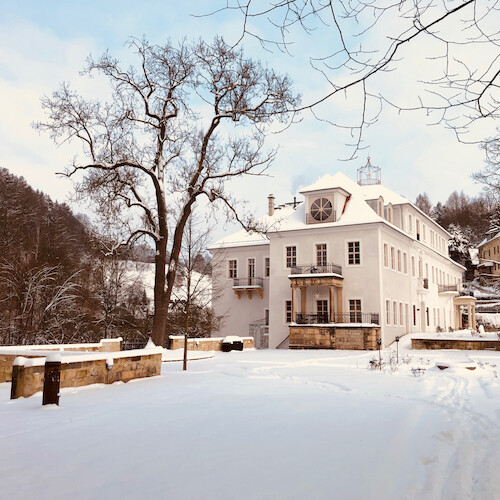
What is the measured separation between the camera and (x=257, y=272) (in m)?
36.8

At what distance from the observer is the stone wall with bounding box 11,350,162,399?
27.3 feet

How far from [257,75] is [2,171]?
22830 millimetres

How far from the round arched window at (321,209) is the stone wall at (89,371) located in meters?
21.7

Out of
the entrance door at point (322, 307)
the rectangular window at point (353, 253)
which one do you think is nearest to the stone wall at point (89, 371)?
the entrance door at point (322, 307)

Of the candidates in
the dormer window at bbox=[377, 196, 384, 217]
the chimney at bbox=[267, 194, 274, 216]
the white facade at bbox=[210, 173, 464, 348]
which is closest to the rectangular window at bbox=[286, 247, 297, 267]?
the white facade at bbox=[210, 173, 464, 348]

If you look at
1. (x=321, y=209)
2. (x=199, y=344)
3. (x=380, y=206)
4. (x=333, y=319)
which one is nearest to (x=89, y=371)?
(x=199, y=344)

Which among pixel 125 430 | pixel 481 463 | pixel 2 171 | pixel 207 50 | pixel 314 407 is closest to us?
pixel 481 463

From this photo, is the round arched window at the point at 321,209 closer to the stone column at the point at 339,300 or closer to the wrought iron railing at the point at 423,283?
the stone column at the point at 339,300

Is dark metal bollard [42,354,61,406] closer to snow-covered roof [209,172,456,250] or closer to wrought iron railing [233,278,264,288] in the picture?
snow-covered roof [209,172,456,250]

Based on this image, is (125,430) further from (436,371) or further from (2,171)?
(2,171)

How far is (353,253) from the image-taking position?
30719mm

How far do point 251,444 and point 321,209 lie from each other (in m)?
27.7

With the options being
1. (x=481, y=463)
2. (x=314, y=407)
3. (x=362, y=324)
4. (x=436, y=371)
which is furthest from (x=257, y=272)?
(x=481, y=463)

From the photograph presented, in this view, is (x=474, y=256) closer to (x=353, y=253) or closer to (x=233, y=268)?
(x=233, y=268)
